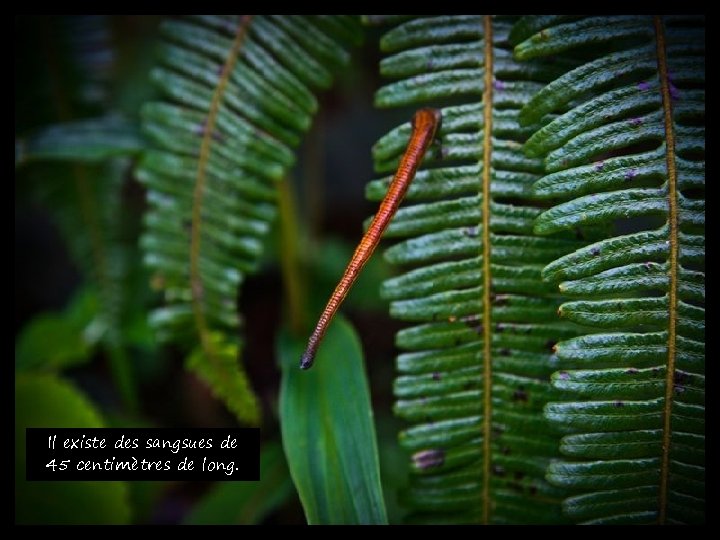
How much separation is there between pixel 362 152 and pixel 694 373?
4.97 ft

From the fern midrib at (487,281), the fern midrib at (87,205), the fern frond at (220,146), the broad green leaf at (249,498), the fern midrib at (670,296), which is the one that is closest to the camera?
the fern midrib at (670,296)

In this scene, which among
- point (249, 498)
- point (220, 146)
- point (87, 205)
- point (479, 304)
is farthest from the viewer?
point (87, 205)

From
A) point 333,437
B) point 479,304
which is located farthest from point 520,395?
point 333,437

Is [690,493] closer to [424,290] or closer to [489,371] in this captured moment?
[489,371]

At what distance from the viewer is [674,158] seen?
0.65m

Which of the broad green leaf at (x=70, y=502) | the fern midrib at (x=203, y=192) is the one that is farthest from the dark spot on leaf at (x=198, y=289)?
the broad green leaf at (x=70, y=502)

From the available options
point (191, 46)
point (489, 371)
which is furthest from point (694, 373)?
point (191, 46)

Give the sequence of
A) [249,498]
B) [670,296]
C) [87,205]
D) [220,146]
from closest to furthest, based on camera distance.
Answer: [670,296] → [220,146] → [249,498] → [87,205]

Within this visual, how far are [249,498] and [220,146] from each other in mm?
649

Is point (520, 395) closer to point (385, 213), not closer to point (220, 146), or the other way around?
point (385, 213)

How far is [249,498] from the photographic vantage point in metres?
1.05

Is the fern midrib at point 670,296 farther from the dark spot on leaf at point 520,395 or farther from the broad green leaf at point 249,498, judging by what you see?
the broad green leaf at point 249,498
